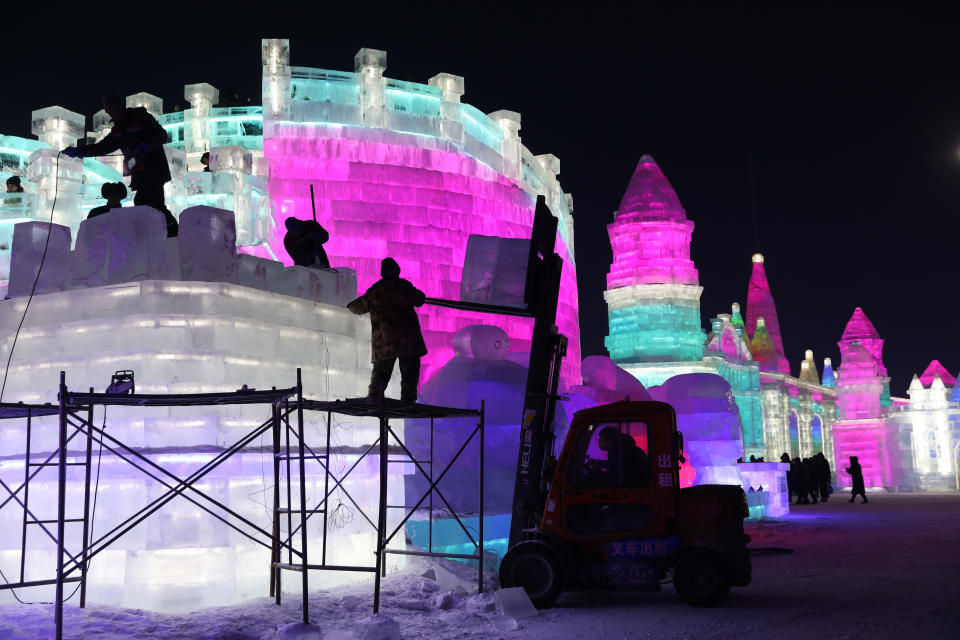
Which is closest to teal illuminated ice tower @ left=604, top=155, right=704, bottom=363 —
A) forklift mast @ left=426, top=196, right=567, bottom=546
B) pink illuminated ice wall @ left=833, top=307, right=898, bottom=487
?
pink illuminated ice wall @ left=833, top=307, right=898, bottom=487

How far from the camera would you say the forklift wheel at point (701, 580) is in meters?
8.34

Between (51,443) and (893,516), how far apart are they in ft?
58.7

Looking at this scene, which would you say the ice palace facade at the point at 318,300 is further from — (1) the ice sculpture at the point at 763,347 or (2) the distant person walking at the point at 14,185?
(1) the ice sculpture at the point at 763,347

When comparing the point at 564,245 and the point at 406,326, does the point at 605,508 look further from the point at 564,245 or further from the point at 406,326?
the point at 564,245

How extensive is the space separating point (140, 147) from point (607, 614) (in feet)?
21.2

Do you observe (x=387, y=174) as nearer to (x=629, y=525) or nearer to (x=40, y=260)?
(x=40, y=260)

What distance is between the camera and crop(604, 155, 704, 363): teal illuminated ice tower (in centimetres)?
2956

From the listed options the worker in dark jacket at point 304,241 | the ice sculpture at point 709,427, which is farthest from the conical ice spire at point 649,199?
the worker in dark jacket at point 304,241

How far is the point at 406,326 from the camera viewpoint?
898 cm

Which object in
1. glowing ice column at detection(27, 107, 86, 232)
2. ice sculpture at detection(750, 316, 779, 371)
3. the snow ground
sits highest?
ice sculpture at detection(750, 316, 779, 371)

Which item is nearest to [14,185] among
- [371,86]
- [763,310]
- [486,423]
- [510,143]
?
[371,86]

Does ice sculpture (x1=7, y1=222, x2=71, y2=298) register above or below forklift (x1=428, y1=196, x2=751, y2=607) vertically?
above

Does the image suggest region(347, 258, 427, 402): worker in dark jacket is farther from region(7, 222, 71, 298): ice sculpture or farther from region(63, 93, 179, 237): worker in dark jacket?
region(7, 222, 71, 298): ice sculpture

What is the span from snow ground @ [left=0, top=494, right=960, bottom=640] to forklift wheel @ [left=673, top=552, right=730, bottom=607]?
0.14 metres
